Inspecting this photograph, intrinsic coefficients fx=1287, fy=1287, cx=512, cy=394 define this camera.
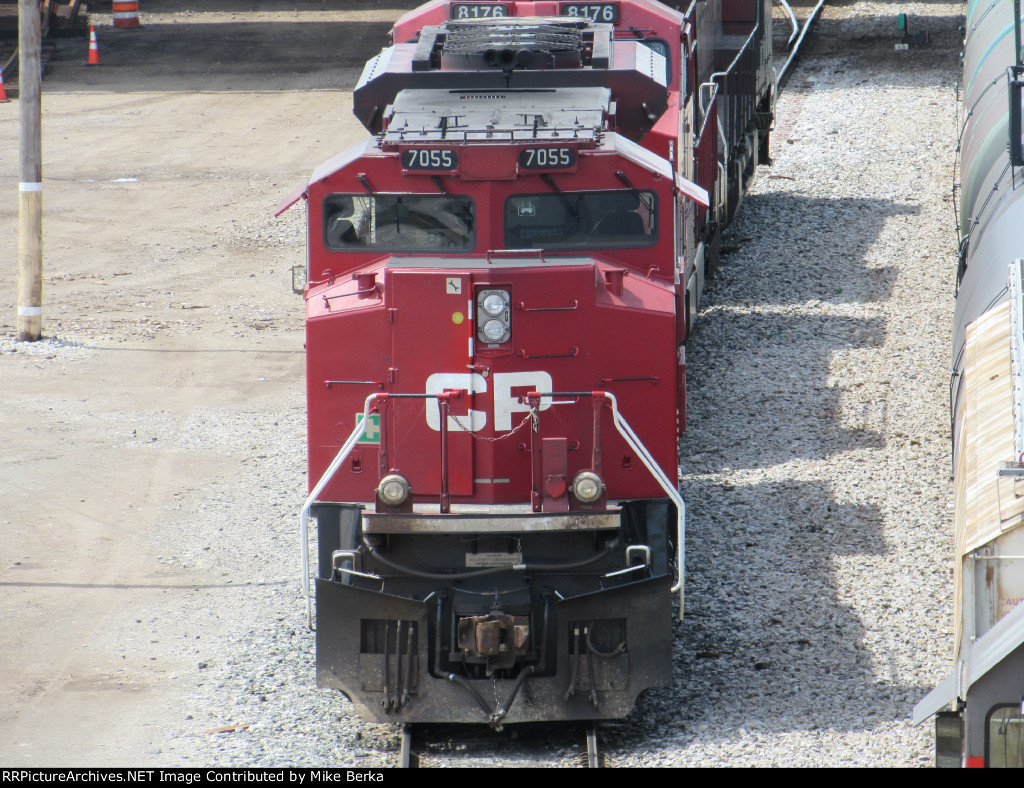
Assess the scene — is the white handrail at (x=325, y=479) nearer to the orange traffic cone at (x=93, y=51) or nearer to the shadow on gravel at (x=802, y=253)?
the shadow on gravel at (x=802, y=253)

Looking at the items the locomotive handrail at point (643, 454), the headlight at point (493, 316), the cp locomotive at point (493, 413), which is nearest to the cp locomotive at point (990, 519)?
the locomotive handrail at point (643, 454)

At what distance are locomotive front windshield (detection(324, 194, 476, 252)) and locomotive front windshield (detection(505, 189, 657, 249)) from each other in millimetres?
294

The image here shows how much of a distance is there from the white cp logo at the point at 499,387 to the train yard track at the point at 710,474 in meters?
1.79

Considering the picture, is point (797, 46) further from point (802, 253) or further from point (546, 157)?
point (546, 157)

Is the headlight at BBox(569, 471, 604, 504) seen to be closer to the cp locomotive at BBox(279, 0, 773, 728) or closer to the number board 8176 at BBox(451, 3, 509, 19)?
the cp locomotive at BBox(279, 0, 773, 728)

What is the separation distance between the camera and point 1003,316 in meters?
7.71

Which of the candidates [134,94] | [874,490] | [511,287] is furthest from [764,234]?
[134,94]

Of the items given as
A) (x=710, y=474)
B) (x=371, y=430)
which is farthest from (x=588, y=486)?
(x=710, y=474)

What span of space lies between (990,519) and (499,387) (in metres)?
2.74

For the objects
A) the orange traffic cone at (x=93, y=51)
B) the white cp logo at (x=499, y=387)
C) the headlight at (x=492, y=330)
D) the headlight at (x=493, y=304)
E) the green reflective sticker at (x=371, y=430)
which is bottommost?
the green reflective sticker at (x=371, y=430)

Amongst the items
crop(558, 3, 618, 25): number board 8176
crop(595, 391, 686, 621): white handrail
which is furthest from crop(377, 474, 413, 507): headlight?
crop(558, 3, 618, 25): number board 8176

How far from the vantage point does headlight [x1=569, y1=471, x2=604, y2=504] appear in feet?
23.6

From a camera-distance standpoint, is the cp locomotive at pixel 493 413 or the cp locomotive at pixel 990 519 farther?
the cp locomotive at pixel 493 413

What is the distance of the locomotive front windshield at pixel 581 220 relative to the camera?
786 cm
